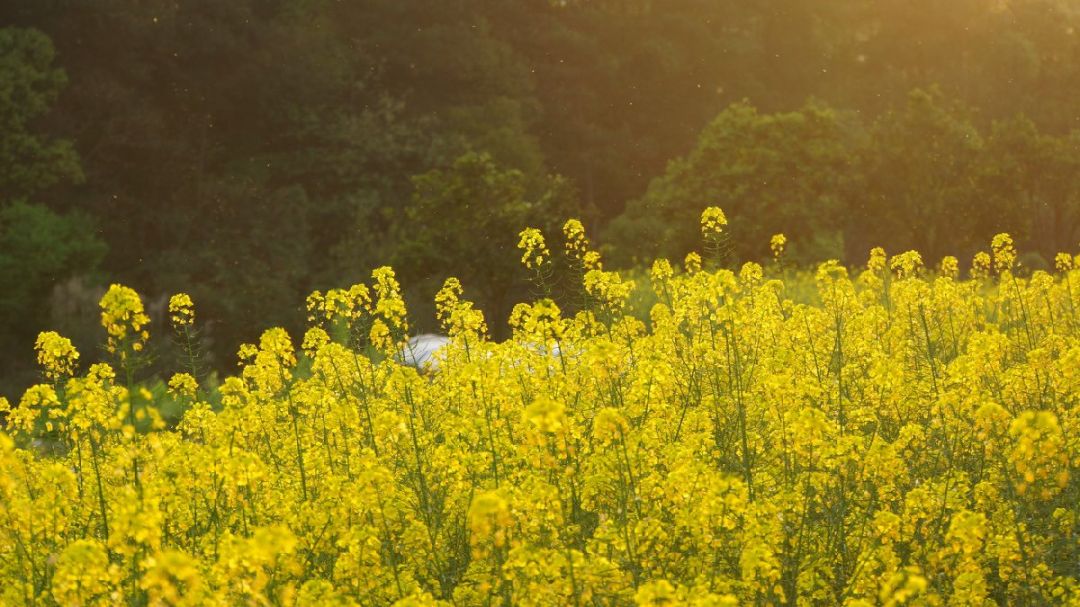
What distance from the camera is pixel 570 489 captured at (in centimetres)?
601

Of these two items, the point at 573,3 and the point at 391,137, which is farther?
the point at 573,3

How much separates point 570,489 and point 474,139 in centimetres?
2698

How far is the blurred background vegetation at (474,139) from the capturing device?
25.4 m

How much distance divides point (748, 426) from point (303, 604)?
3.47m

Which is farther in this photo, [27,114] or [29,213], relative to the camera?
[27,114]

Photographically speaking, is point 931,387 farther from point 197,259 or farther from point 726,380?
point 197,259

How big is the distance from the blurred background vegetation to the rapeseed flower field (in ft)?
41.7

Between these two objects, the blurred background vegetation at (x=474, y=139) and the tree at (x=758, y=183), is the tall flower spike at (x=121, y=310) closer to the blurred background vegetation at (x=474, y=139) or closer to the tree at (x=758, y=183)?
the blurred background vegetation at (x=474, y=139)

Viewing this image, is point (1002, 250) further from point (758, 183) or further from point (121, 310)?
point (758, 183)

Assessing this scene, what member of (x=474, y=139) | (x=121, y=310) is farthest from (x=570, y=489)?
(x=474, y=139)

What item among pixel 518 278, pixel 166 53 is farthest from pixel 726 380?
pixel 166 53

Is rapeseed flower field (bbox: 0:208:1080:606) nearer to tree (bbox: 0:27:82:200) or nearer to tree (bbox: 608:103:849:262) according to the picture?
tree (bbox: 608:103:849:262)

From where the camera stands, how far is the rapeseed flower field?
4633 millimetres

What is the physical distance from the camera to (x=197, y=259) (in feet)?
93.4
